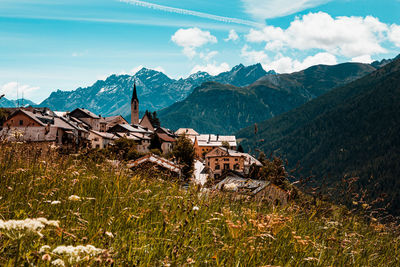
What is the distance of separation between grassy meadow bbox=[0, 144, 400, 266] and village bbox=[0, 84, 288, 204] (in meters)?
0.85

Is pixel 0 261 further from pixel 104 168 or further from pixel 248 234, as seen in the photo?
pixel 104 168

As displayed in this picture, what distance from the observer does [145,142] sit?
394 ft

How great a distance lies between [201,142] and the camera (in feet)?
522

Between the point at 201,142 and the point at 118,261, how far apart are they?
15601cm

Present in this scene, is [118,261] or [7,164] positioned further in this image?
[7,164]

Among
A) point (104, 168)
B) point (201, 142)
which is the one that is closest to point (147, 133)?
point (201, 142)

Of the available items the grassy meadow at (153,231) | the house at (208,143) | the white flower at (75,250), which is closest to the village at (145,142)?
the house at (208,143)

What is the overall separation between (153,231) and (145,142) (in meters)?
117

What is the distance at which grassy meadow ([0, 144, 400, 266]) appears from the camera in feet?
10.1

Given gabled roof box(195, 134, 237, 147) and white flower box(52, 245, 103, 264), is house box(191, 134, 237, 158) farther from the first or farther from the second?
white flower box(52, 245, 103, 264)

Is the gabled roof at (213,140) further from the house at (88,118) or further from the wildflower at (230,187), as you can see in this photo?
the wildflower at (230,187)

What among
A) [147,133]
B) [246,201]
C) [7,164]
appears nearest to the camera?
[7,164]

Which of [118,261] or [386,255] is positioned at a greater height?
[118,261]

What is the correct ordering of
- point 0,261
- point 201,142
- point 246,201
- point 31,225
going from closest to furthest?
point 31,225
point 0,261
point 246,201
point 201,142
